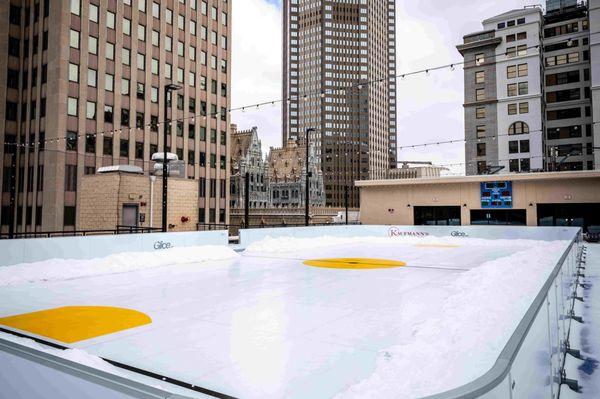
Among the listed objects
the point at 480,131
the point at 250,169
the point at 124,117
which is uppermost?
the point at 250,169

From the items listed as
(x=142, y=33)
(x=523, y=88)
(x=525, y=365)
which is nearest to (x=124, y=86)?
(x=142, y=33)

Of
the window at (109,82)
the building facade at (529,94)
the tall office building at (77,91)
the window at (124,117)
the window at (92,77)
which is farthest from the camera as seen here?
the building facade at (529,94)

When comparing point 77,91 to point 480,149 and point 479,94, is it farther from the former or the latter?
point 480,149

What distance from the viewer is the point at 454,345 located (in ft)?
19.1

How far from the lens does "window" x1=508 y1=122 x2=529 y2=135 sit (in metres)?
55.7

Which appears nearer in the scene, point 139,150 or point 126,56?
point 126,56

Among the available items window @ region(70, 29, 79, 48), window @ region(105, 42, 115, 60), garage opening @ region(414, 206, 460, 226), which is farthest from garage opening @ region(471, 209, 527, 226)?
window @ region(70, 29, 79, 48)

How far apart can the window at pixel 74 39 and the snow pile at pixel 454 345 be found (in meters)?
45.2

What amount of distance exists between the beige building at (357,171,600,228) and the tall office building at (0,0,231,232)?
17.7 metres

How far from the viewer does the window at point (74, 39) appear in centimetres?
4178

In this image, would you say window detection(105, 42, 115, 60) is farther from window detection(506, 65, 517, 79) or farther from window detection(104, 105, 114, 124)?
window detection(506, 65, 517, 79)

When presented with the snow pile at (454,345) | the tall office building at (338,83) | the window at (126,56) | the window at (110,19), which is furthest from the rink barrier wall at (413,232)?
the tall office building at (338,83)

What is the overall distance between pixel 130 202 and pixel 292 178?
108 m

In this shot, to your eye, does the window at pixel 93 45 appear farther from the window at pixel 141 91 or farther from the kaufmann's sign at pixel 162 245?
the kaufmann's sign at pixel 162 245
